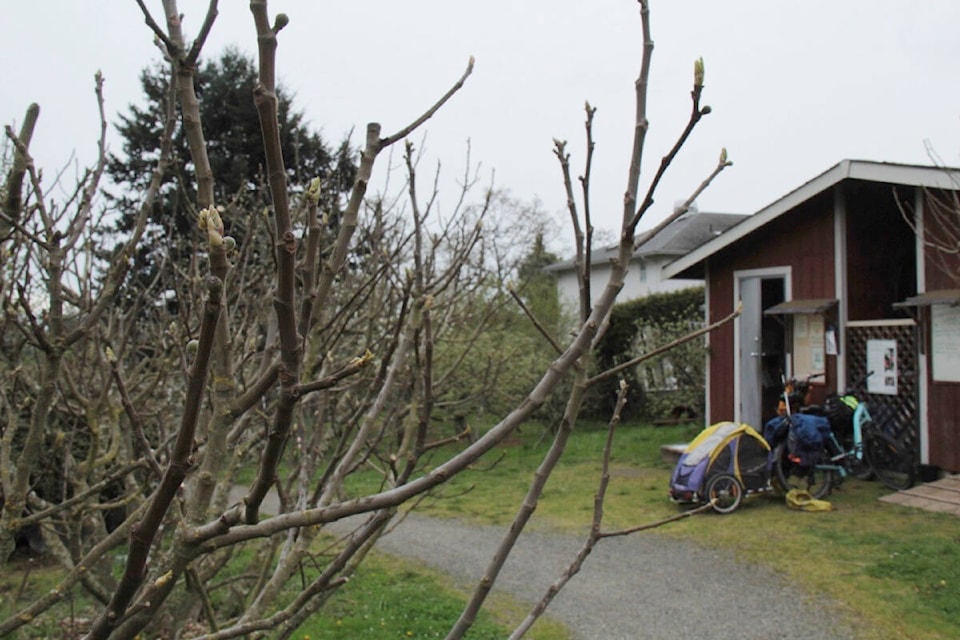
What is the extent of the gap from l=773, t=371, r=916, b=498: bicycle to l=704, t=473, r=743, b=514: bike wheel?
57cm

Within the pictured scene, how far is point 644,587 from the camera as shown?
7273 millimetres

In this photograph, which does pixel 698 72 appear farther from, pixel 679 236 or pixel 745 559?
pixel 679 236

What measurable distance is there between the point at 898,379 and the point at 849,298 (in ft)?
4.48

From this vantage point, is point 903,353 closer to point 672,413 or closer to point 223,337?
point 672,413

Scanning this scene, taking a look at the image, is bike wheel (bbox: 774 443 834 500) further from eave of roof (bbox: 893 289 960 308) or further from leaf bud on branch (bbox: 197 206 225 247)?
leaf bud on branch (bbox: 197 206 225 247)

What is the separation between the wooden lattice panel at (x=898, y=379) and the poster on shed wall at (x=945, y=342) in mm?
247

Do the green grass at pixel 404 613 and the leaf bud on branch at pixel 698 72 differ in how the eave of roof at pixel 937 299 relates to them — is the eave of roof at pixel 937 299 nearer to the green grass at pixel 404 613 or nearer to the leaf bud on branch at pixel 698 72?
the green grass at pixel 404 613

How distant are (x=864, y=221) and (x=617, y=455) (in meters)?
5.71

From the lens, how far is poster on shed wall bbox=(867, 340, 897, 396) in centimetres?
1050

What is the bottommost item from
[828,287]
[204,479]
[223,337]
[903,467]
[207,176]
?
[903,467]

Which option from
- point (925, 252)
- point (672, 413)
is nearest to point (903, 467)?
point (925, 252)

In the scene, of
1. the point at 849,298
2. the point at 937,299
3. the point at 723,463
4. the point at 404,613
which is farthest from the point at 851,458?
the point at 404,613

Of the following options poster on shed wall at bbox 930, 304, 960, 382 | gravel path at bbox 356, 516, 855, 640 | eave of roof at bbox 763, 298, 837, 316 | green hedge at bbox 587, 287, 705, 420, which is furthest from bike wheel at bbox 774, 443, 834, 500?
green hedge at bbox 587, 287, 705, 420

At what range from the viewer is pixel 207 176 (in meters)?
1.31
